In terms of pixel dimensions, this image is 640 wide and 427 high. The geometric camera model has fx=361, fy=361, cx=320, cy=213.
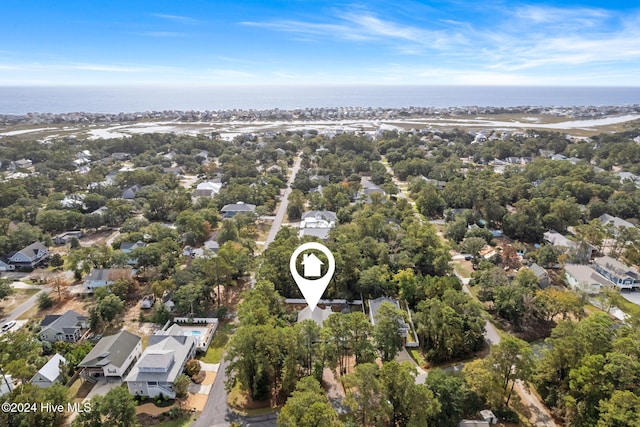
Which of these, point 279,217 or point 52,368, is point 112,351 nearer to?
point 52,368

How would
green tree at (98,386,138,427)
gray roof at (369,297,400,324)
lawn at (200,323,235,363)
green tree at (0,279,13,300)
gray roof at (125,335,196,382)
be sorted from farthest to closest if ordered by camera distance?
green tree at (0,279,13,300)
gray roof at (369,297,400,324)
lawn at (200,323,235,363)
gray roof at (125,335,196,382)
green tree at (98,386,138,427)

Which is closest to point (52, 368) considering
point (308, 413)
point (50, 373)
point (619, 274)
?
point (50, 373)

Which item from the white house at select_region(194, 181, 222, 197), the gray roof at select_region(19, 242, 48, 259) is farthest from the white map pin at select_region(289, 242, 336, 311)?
the white house at select_region(194, 181, 222, 197)

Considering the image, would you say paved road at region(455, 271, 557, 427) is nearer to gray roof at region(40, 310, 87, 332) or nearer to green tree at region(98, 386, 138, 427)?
green tree at region(98, 386, 138, 427)

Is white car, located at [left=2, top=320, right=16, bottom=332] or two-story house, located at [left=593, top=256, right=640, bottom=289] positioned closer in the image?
white car, located at [left=2, top=320, right=16, bottom=332]

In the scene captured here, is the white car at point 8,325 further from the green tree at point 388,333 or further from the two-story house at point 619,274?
the two-story house at point 619,274

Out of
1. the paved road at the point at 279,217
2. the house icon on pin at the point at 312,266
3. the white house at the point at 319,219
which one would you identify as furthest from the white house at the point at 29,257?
the house icon on pin at the point at 312,266
